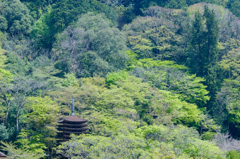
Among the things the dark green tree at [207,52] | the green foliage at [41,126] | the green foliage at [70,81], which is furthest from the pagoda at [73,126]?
the dark green tree at [207,52]

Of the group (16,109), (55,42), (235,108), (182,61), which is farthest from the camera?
(182,61)

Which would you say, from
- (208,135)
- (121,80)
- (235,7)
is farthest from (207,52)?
(235,7)

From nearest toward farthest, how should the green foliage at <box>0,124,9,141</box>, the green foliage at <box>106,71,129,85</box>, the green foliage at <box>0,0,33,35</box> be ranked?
the green foliage at <box>0,124,9,141</box> → the green foliage at <box>106,71,129,85</box> → the green foliage at <box>0,0,33,35</box>

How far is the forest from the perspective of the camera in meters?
19.0

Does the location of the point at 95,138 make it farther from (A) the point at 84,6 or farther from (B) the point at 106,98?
(A) the point at 84,6

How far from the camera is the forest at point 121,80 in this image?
747 inches

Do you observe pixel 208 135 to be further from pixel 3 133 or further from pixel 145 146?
pixel 3 133

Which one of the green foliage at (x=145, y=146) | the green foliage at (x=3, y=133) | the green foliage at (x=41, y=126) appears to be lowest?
the green foliage at (x=3, y=133)

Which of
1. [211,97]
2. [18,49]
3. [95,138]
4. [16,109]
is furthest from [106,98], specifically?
[18,49]

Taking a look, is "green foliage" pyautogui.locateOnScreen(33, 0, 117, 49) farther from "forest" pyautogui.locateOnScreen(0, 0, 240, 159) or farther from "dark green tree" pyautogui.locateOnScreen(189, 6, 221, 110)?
"dark green tree" pyautogui.locateOnScreen(189, 6, 221, 110)

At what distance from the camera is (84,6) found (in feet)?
107

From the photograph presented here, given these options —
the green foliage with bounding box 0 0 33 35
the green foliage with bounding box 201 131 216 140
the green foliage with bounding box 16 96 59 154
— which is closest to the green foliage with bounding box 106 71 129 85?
the green foliage with bounding box 16 96 59 154

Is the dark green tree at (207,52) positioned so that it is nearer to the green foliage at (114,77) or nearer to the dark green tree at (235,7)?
the dark green tree at (235,7)

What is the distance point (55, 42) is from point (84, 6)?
16.9ft
